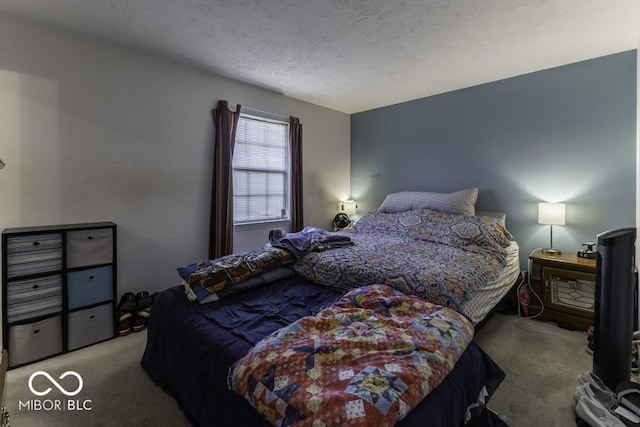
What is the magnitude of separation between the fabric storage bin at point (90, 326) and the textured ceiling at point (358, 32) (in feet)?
7.41

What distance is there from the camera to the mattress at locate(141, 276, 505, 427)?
104cm

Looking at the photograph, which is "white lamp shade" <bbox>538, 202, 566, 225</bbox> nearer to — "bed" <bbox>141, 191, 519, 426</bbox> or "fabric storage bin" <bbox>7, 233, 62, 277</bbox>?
"bed" <bbox>141, 191, 519, 426</bbox>

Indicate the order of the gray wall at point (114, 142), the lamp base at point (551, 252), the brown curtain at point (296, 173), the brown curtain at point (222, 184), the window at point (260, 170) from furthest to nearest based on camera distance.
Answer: the brown curtain at point (296, 173), the window at point (260, 170), the brown curtain at point (222, 184), the lamp base at point (551, 252), the gray wall at point (114, 142)

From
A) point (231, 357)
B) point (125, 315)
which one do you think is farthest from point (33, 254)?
point (231, 357)

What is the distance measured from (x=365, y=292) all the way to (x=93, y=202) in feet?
7.93

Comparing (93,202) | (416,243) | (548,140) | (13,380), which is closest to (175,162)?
(93,202)

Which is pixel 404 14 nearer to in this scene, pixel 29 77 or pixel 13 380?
pixel 29 77

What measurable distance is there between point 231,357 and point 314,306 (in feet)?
1.90

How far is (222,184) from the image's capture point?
315cm

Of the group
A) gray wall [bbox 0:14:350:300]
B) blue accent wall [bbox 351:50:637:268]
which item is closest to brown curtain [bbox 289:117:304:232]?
gray wall [bbox 0:14:350:300]

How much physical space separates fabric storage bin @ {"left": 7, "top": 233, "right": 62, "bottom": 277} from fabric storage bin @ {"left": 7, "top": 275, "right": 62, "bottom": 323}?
8cm

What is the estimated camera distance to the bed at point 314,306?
107 centimetres

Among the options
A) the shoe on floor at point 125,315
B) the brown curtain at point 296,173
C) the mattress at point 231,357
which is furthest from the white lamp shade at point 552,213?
the shoe on floor at point 125,315
